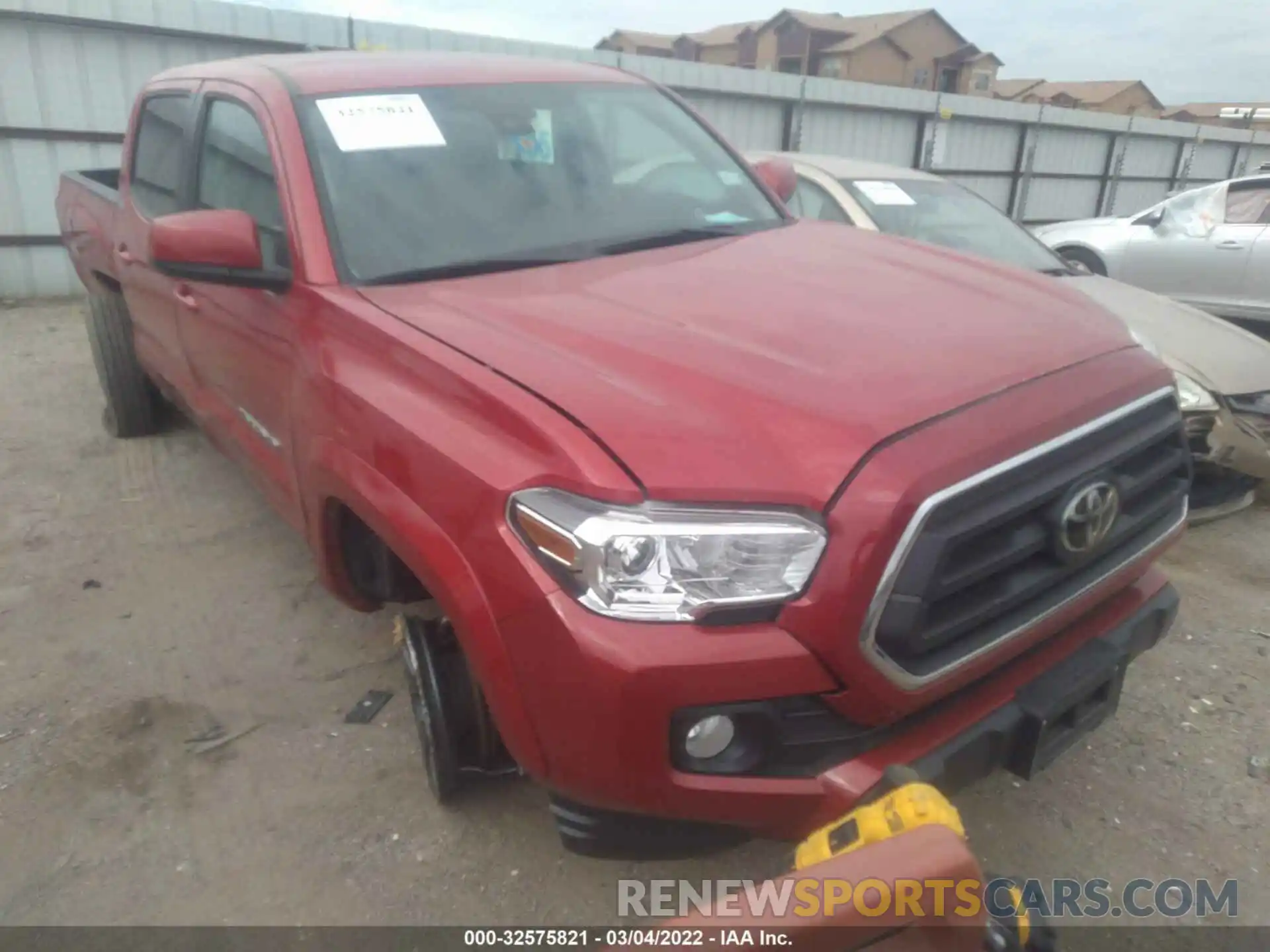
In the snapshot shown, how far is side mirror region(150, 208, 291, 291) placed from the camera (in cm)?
235

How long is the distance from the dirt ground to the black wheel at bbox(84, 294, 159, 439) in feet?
3.52

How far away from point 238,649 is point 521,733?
177cm

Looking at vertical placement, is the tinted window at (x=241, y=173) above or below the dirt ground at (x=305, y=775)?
above

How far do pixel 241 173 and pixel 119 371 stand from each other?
2.27m

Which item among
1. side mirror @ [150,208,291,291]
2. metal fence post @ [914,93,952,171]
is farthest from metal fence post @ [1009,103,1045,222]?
side mirror @ [150,208,291,291]

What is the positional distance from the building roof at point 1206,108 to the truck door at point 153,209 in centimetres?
2818

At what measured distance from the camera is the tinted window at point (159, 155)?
3.45 m

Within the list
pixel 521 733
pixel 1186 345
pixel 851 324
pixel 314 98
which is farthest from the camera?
pixel 1186 345

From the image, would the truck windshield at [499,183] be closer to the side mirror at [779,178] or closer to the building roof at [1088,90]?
the side mirror at [779,178]

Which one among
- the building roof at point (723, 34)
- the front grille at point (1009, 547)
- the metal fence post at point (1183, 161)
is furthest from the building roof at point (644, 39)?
the front grille at point (1009, 547)

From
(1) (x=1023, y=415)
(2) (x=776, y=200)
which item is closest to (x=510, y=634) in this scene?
(1) (x=1023, y=415)

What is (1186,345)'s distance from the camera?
4.18 meters

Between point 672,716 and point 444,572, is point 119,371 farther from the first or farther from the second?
point 672,716

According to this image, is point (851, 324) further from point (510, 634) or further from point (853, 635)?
point (510, 634)
